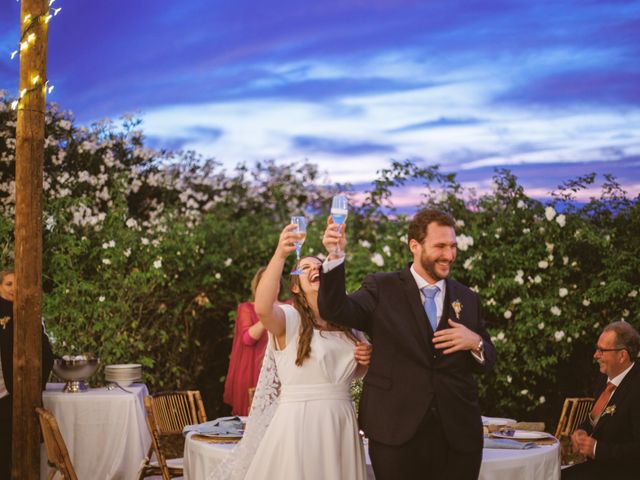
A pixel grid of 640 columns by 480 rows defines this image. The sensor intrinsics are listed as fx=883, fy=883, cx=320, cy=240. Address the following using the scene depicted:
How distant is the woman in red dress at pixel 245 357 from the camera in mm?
6523

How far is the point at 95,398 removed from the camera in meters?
5.98

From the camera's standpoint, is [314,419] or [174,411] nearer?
[314,419]

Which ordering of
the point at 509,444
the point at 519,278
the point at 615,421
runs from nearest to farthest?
Answer: 1. the point at 509,444
2. the point at 615,421
3. the point at 519,278

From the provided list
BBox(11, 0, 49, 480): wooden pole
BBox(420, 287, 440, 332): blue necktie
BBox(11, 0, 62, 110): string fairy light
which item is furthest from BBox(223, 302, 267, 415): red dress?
BBox(420, 287, 440, 332): blue necktie

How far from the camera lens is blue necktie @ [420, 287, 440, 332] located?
327cm

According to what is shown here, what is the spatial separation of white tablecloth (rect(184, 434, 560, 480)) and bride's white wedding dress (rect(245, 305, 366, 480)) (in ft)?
1.07

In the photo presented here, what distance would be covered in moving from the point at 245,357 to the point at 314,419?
10.8 feet

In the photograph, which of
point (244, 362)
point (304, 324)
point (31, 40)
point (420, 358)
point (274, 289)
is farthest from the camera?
point (244, 362)

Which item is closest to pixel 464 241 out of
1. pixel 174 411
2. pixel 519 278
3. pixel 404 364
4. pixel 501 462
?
pixel 519 278

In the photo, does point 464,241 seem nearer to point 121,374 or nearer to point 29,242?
point 121,374

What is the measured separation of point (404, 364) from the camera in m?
3.15

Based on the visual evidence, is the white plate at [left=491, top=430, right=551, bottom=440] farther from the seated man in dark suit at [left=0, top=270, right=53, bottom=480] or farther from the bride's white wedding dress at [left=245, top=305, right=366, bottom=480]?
the seated man in dark suit at [left=0, top=270, right=53, bottom=480]

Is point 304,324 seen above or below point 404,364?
above

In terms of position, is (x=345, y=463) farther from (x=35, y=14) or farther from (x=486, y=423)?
(x=35, y=14)
